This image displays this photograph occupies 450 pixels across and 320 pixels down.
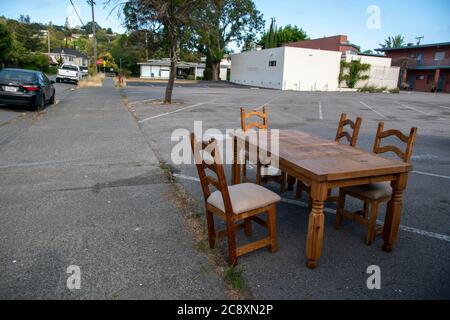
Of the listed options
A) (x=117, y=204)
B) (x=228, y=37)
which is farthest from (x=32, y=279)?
(x=228, y=37)

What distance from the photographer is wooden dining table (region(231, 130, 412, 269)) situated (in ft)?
9.77

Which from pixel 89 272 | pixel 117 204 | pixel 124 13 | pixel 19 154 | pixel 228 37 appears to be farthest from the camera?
pixel 228 37

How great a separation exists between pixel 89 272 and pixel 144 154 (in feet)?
14.3

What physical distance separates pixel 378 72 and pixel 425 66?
497 inches

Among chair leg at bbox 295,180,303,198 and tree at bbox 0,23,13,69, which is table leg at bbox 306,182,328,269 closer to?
chair leg at bbox 295,180,303,198

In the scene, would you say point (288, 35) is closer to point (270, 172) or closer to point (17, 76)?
point (17, 76)

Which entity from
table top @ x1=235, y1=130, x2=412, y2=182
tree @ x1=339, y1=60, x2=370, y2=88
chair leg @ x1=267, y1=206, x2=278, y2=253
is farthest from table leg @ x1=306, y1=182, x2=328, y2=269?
tree @ x1=339, y1=60, x2=370, y2=88

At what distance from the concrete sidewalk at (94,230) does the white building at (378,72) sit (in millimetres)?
36163

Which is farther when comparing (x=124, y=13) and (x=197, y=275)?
(x=124, y=13)

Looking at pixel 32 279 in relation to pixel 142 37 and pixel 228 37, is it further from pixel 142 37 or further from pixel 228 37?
pixel 228 37

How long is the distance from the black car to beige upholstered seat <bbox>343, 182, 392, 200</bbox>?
1254 centimetres

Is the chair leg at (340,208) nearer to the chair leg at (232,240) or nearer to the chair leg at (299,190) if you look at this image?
the chair leg at (299,190)

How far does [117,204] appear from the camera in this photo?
4.52 metres

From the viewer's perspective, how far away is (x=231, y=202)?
314 centimetres
